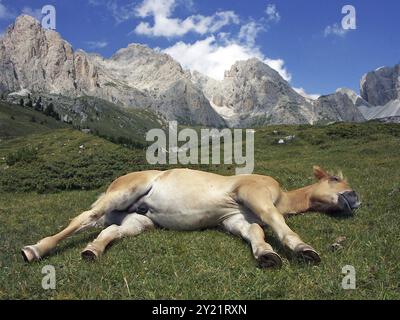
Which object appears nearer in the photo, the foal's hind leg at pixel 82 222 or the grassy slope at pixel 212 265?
the grassy slope at pixel 212 265

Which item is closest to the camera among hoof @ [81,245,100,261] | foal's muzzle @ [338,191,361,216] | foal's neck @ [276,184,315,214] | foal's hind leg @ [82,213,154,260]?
hoof @ [81,245,100,261]

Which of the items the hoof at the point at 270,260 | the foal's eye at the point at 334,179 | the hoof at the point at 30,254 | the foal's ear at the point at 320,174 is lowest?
the hoof at the point at 30,254

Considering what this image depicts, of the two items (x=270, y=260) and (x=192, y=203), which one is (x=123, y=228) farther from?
(x=270, y=260)

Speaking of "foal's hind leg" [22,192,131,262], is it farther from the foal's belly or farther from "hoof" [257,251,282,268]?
"hoof" [257,251,282,268]

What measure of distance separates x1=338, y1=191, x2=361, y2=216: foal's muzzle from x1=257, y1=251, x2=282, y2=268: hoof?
4232 millimetres

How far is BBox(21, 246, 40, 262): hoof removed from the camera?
9.13 meters

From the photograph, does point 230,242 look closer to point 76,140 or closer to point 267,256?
point 267,256

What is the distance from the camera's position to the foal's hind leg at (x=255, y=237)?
7.62m

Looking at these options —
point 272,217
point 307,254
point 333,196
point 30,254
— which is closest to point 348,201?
point 333,196

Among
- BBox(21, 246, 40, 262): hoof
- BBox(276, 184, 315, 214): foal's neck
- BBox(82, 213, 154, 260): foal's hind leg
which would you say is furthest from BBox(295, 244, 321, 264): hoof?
BBox(21, 246, 40, 262): hoof

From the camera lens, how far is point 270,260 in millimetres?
7621

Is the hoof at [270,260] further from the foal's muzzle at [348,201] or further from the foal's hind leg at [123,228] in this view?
the foal's muzzle at [348,201]

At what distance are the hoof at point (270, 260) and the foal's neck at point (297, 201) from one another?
357 cm

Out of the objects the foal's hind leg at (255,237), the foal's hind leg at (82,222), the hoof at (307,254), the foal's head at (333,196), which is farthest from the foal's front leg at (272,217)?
the foal's hind leg at (82,222)
